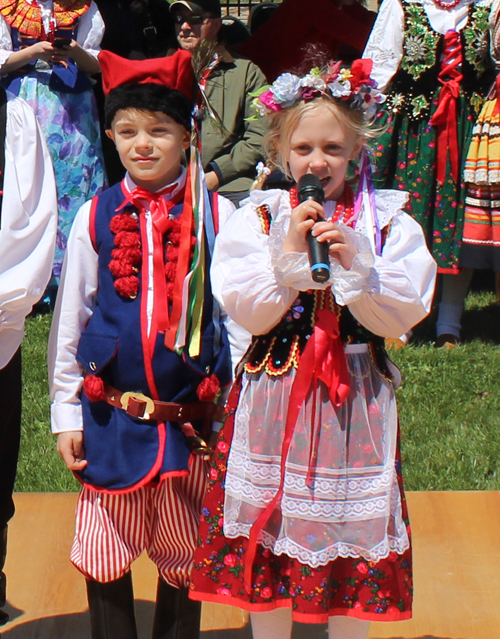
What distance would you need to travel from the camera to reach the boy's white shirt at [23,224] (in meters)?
2.34

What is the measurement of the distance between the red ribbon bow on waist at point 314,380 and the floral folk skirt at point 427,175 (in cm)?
301

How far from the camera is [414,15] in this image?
479 cm

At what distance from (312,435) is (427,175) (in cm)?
318

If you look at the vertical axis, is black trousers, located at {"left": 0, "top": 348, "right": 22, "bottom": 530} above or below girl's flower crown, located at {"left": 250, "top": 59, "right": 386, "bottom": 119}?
below

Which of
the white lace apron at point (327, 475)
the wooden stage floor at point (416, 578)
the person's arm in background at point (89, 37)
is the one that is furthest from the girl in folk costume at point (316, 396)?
the person's arm in background at point (89, 37)

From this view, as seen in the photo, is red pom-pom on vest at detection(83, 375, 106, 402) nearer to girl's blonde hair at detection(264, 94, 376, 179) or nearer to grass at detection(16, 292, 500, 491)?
girl's blonde hair at detection(264, 94, 376, 179)

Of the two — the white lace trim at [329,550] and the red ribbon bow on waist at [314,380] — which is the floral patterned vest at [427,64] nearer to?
the red ribbon bow on waist at [314,380]

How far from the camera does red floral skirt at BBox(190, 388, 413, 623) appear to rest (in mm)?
2170

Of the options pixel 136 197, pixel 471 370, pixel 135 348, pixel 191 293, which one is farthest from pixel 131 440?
pixel 471 370

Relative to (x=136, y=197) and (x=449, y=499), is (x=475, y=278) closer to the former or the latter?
(x=449, y=499)

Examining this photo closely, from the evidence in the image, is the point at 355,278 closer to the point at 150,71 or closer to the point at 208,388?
the point at 208,388

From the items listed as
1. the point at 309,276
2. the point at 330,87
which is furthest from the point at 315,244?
the point at 330,87

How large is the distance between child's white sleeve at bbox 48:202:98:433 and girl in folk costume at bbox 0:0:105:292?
248 centimetres

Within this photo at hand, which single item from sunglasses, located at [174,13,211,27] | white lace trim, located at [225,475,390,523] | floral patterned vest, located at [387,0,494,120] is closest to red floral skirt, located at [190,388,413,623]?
white lace trim, located at [225,475,390,523]
